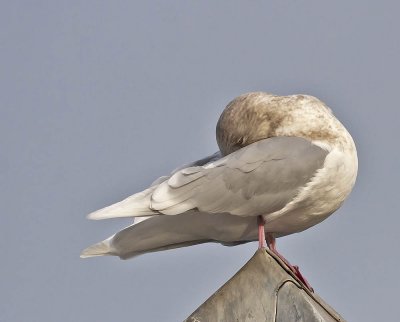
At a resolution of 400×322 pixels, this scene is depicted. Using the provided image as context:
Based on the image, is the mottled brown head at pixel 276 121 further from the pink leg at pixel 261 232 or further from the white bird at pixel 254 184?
the pink leg at pixel 261 232

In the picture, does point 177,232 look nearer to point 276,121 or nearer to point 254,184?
point 254,184

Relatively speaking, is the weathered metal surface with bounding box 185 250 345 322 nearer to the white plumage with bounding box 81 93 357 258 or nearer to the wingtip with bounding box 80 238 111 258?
the white plumage with bounding box 81 93 357 258

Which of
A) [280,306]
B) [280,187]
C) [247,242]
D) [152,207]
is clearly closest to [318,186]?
[280,187]

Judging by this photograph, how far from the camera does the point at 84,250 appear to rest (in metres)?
8.41

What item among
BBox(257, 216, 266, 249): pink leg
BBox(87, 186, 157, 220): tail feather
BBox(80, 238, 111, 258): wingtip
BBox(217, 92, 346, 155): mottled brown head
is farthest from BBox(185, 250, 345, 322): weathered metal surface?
BBox(217, 92, 346, 155): mottled brown head

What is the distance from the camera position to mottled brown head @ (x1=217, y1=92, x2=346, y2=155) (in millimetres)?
8750

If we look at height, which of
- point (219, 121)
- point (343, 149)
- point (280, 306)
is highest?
point (219, 121)

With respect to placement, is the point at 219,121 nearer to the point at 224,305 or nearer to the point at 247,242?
the point at 247,242

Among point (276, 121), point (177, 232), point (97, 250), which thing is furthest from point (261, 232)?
point (97, 250)

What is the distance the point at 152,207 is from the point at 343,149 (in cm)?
182

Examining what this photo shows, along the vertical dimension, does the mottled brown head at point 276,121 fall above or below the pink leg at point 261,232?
above

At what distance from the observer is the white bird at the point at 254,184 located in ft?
27.5

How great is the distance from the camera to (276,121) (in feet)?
28.8

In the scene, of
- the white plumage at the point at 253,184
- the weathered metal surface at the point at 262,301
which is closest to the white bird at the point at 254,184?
the white plumage at the point at 253,184
